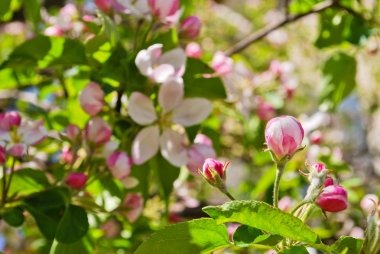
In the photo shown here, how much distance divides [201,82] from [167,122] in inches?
3.7

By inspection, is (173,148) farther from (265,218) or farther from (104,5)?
(265,218)

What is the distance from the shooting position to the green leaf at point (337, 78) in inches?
58.5

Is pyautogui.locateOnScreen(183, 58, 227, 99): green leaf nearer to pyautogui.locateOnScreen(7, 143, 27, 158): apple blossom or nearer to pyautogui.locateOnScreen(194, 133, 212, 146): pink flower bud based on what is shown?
pyautogui.locateOnScreen(194, 133, 212, 146): pink flower bud

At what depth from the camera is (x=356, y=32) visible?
1392 millimetres

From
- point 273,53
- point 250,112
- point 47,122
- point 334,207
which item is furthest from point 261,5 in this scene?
point 334,207

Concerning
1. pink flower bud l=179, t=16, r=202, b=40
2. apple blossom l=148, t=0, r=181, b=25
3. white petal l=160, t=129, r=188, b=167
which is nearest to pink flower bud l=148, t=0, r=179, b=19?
apple blossom l=148, t=0, r=181, b=25

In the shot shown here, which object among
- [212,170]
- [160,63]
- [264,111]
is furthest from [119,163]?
[264,111]

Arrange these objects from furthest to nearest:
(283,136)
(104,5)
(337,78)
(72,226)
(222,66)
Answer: (337,78), (222,66), (104,5), (72,226), (283,136)

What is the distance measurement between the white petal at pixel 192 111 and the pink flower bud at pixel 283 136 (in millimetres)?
335

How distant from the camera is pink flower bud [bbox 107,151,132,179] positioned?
1015 millimetres

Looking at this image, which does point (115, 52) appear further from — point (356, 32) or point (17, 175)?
point (356, 32)

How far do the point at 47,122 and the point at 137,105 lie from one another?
27 centimetres

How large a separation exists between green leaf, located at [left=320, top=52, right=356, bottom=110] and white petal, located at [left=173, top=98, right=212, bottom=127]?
51cm

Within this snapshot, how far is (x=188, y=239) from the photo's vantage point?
2.20ft
